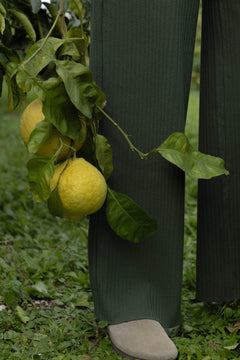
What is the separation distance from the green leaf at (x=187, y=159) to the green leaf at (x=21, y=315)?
2.09ft

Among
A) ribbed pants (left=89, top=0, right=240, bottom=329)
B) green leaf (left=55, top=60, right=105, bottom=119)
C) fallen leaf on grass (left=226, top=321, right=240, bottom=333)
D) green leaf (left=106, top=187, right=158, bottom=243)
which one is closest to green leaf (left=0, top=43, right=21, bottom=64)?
ribbed pants (left=89, top=0, right=240, bottom=329)

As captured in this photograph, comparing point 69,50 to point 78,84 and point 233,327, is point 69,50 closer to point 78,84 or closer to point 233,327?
point 78,84

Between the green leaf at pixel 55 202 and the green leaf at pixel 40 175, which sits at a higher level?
the green leaf at pixel 40 175

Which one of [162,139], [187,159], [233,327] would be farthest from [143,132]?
[233,327]

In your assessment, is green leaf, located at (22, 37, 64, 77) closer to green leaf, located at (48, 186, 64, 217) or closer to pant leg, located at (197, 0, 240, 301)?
green leaf, located at (48, 186, 64, 217)

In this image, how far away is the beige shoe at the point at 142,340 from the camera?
4.19 feet

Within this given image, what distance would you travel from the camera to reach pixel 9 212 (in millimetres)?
2383

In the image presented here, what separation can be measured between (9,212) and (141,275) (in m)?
1.13

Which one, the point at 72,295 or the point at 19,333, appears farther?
the point at 72,295

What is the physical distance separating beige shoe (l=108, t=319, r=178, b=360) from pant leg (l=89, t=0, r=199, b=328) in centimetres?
3

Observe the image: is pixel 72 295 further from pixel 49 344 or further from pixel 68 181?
pixel 68 181

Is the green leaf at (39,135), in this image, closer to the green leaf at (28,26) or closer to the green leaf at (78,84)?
the green leaf at (78,84)

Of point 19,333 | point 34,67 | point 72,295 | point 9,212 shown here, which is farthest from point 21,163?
point 34,67

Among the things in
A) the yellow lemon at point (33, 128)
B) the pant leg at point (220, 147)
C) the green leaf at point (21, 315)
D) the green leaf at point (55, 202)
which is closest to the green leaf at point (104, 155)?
the yellow lemon at point (33, 128)
